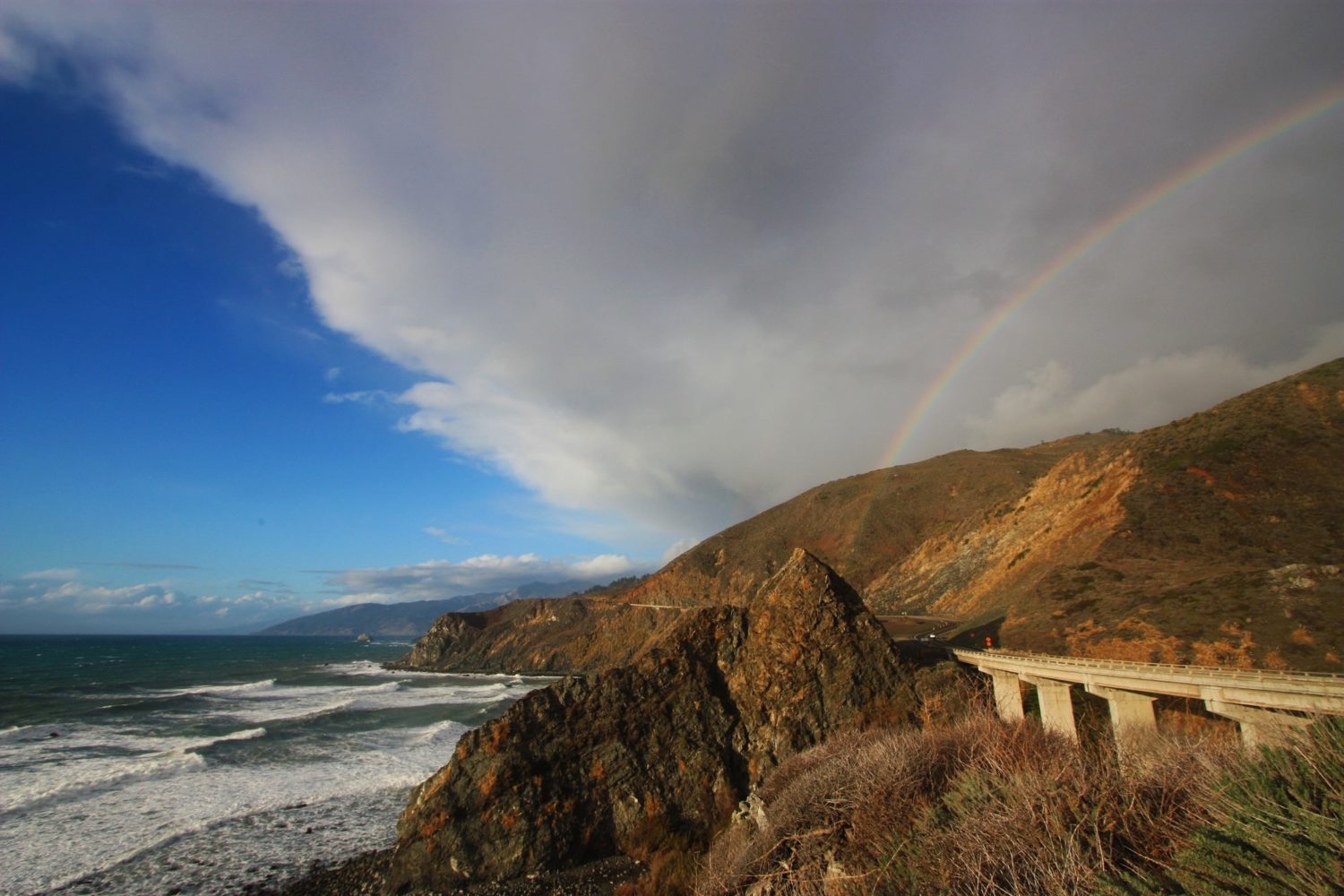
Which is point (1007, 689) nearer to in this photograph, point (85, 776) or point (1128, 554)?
point (1128, 554)

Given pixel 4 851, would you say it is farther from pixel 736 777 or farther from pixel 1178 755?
pixel 1178 755

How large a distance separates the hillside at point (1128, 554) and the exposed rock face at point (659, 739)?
3120mm

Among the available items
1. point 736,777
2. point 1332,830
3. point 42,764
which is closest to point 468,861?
point 736,777

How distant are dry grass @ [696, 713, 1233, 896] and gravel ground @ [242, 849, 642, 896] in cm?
710

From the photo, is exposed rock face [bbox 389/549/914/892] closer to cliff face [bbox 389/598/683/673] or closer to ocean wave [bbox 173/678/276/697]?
ocean wave [bbox 173/678/276/697]

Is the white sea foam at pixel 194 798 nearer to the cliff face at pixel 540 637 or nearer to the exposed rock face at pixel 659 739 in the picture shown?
the exposed rock face at pixel 659 739

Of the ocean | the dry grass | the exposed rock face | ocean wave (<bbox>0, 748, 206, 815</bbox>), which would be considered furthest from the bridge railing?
ocean wave (<bbox>0, 748, 206, 815</bbox>)

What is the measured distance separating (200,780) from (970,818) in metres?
36.6

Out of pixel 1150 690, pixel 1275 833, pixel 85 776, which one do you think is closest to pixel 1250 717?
pixel 1150 690

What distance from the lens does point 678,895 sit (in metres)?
15.0

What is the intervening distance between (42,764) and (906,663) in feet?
145

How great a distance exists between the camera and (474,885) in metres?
17.9

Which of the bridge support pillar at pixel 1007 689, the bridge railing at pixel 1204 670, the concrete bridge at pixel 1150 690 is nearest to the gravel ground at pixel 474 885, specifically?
the concrete bridge at pixel 1150 690

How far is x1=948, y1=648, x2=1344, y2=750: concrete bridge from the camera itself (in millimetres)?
17281
